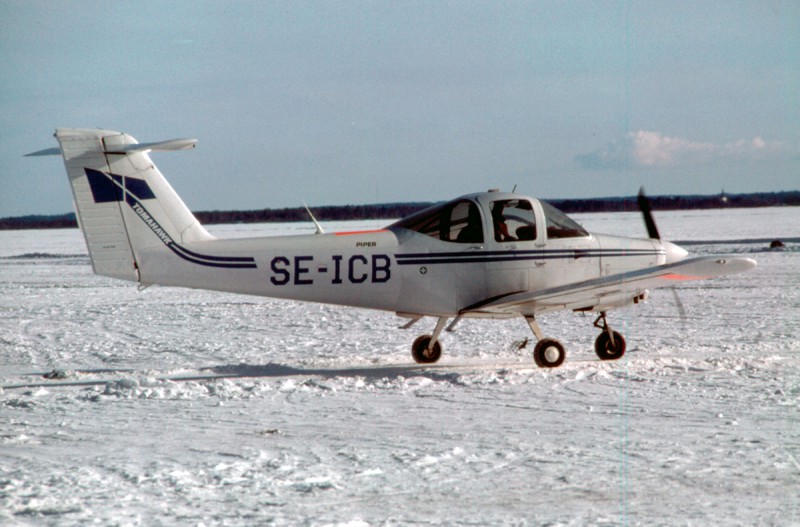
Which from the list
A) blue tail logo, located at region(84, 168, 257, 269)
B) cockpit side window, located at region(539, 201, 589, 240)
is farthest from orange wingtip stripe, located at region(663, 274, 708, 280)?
blue tail logo, located at region(84, 168, 257, 269)

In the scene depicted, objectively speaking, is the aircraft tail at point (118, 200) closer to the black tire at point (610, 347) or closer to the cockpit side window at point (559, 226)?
the cockpit side window at point (559, 226)

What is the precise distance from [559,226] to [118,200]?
5.23m

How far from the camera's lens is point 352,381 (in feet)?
31.1

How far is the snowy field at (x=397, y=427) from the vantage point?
5.22 m

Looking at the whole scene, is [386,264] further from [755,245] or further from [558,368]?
[755,245]

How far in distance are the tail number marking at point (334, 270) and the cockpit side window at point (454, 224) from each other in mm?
648

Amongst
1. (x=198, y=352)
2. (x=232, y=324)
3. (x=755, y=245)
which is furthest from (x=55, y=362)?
(x=755, y=245)

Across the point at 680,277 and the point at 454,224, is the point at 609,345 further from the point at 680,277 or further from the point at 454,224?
the point at 454,224

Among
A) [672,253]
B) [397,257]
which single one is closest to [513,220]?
[397,257]

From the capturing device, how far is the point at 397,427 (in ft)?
24.1

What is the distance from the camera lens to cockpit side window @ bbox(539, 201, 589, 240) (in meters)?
10.6

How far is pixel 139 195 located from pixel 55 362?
10.4 feet

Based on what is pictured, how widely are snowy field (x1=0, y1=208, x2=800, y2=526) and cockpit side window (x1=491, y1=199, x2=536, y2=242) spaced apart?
159 cm

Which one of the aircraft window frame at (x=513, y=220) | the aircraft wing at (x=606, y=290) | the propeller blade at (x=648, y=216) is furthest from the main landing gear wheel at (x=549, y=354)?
the propeller blade at (x=648, y=216)
